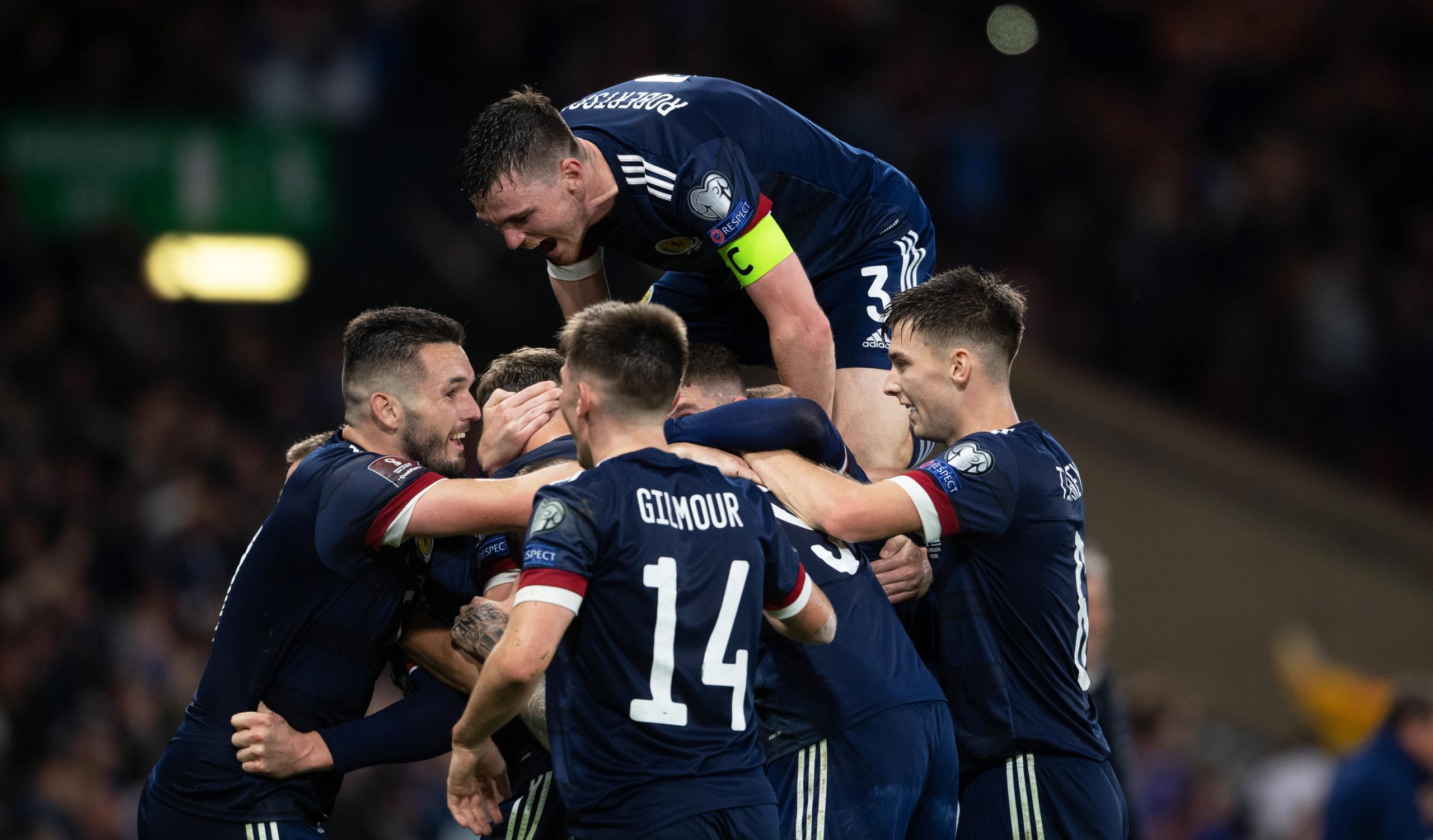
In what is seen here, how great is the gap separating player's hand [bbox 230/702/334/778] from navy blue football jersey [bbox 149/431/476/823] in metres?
0.06

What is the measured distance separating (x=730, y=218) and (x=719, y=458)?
0.84 metres

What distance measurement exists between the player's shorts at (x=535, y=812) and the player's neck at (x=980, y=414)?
5.36 feet

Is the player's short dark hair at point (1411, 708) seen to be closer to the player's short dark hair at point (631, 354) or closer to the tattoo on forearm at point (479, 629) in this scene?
the tattoo on forearm at point (479, 629)

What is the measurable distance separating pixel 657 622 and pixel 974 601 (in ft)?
4.39

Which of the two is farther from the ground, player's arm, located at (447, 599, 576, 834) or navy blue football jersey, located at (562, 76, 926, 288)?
navy blue football jersey, located at (562, 76, 926, 288)

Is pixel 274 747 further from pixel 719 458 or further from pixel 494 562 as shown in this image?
pixel 719 458

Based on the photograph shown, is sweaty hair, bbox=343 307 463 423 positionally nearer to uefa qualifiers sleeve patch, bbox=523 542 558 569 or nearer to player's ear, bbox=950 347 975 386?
uefa qualifiers sleeve patch, bbox=523 542 558 569

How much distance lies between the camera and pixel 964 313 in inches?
204

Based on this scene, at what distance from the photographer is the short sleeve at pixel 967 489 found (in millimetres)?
4871

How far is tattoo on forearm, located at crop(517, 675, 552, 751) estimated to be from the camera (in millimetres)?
4875

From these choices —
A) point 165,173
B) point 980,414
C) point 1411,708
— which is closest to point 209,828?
point 980,414

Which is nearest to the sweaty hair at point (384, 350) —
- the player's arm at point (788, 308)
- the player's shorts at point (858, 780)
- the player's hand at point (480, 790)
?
the player's arm at point (788, 308)

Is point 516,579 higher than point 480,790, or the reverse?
point 516,579

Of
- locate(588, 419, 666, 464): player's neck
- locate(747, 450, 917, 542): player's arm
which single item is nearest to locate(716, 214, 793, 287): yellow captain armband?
locate(747, 450, 917, 542): player's arm
